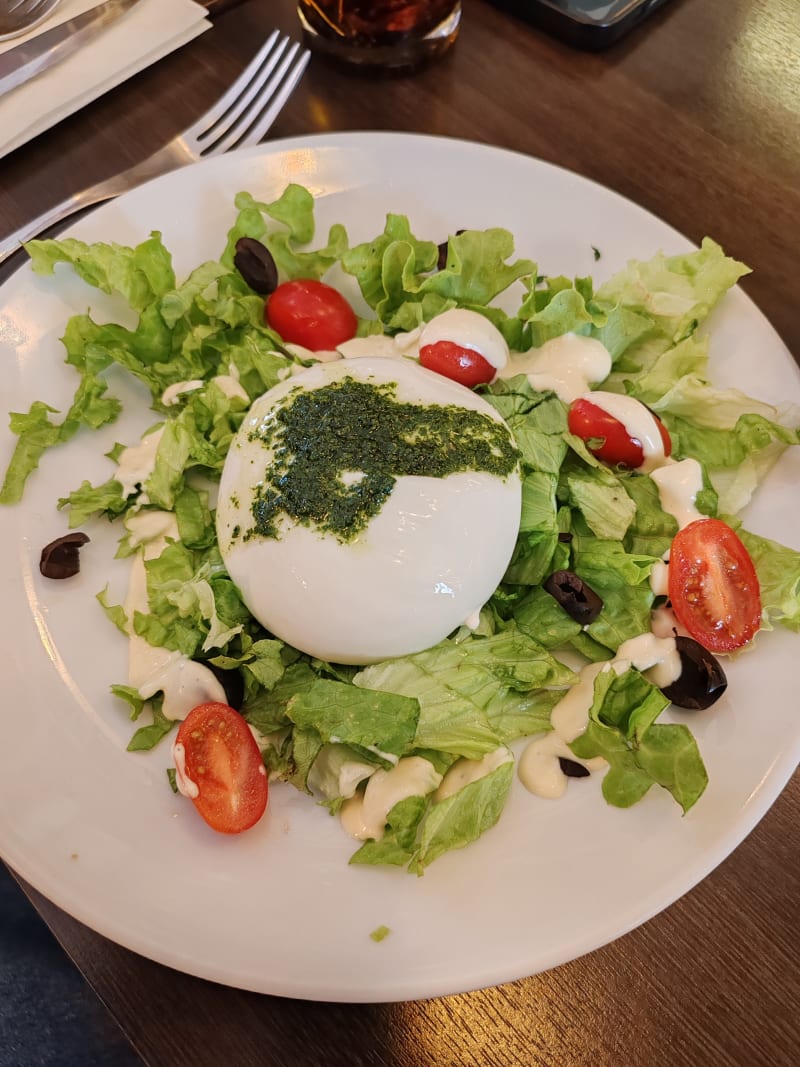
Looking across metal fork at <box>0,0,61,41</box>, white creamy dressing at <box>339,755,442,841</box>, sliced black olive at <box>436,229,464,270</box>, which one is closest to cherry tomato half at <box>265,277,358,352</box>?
sliced black olive at <box>436,229,464,270</box>

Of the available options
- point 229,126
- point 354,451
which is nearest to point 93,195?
point 229,126

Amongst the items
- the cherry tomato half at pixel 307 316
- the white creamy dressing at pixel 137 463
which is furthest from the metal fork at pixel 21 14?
the white creamy dressing at pixel 137 463

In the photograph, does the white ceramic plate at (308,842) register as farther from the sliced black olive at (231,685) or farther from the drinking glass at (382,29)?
the drinking glass at (382,29)

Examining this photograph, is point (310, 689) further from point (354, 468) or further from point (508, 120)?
point (508, 120)

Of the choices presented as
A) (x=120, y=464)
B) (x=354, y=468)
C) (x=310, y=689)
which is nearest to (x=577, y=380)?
(x=354, y=468)

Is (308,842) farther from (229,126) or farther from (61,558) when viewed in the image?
(229,126)
